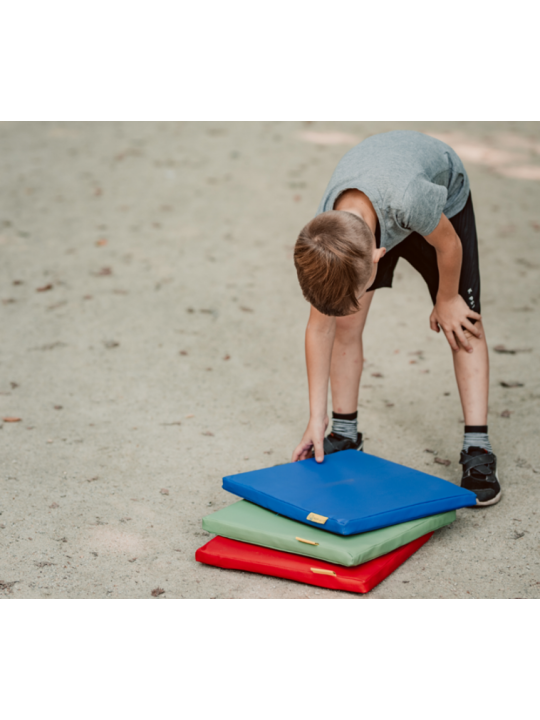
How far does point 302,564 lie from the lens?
215 cm

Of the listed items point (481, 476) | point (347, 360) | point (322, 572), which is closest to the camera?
point (322, 572)

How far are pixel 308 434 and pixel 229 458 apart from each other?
1.93 ft

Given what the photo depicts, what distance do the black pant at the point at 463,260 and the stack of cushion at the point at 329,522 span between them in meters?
0.75

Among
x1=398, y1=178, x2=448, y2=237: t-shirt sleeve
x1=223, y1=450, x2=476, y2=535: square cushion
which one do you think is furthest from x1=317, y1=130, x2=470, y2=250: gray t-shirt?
x1=223, y1=450, x2=476, y2=535: square cushion

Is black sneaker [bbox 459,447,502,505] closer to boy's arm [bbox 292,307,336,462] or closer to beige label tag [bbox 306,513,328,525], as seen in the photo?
boy's arm [bbox 292,307,336,462]

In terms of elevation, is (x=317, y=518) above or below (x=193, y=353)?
below

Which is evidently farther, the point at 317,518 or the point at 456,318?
the point at 456,318

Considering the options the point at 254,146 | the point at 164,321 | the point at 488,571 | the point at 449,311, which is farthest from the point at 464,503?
the point at 254,146

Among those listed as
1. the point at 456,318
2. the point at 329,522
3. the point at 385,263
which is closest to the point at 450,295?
the point at 456,318

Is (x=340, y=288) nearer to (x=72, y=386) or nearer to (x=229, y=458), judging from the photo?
(x=229, y=458)

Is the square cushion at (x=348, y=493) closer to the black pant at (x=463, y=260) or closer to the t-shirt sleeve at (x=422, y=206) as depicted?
the black pant at (x=463, y=260)

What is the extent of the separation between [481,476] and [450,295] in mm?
711

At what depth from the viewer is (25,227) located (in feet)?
19.3

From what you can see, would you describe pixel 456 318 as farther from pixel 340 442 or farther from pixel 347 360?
pixel 340 442
